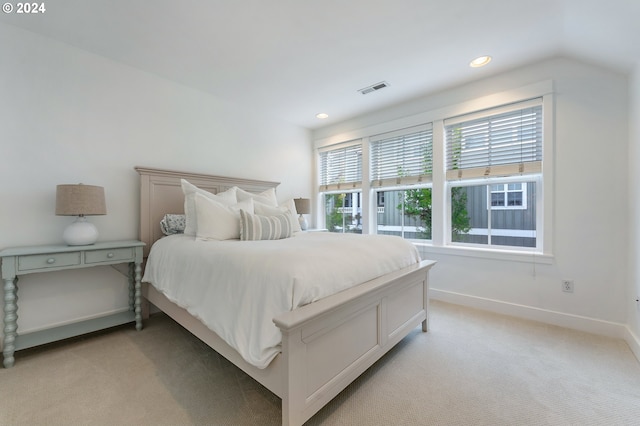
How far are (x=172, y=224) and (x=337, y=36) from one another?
2.30 metres

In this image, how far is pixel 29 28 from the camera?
2104 mm

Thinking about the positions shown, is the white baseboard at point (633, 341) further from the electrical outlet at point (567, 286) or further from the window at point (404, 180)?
the window at point (404, 180)

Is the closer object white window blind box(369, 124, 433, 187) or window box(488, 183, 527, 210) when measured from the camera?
window box(488, 183, 527, 210)

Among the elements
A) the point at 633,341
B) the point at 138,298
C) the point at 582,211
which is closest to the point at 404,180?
the point at 582,211

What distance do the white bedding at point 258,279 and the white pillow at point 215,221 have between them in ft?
0.46

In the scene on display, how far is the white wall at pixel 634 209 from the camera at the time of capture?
6.49 feet

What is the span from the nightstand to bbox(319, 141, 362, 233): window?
2827mm

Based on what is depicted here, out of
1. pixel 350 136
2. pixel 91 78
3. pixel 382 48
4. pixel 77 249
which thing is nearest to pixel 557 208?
pixel 382 48

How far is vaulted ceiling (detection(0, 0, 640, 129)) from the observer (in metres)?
1.84

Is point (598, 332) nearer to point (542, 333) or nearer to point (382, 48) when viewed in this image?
point (542, 333)

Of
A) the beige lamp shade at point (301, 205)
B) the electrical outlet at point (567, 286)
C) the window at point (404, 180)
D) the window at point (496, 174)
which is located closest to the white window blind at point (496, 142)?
the window at point (496, 174)

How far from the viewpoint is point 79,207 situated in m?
2.03

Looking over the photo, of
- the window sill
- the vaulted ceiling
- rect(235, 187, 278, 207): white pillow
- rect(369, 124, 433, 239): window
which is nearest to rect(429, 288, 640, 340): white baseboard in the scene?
the window sill

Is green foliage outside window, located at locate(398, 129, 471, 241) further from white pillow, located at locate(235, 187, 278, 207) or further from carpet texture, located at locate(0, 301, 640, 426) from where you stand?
white pillow, located at locate(235, 187, 278, 207)
